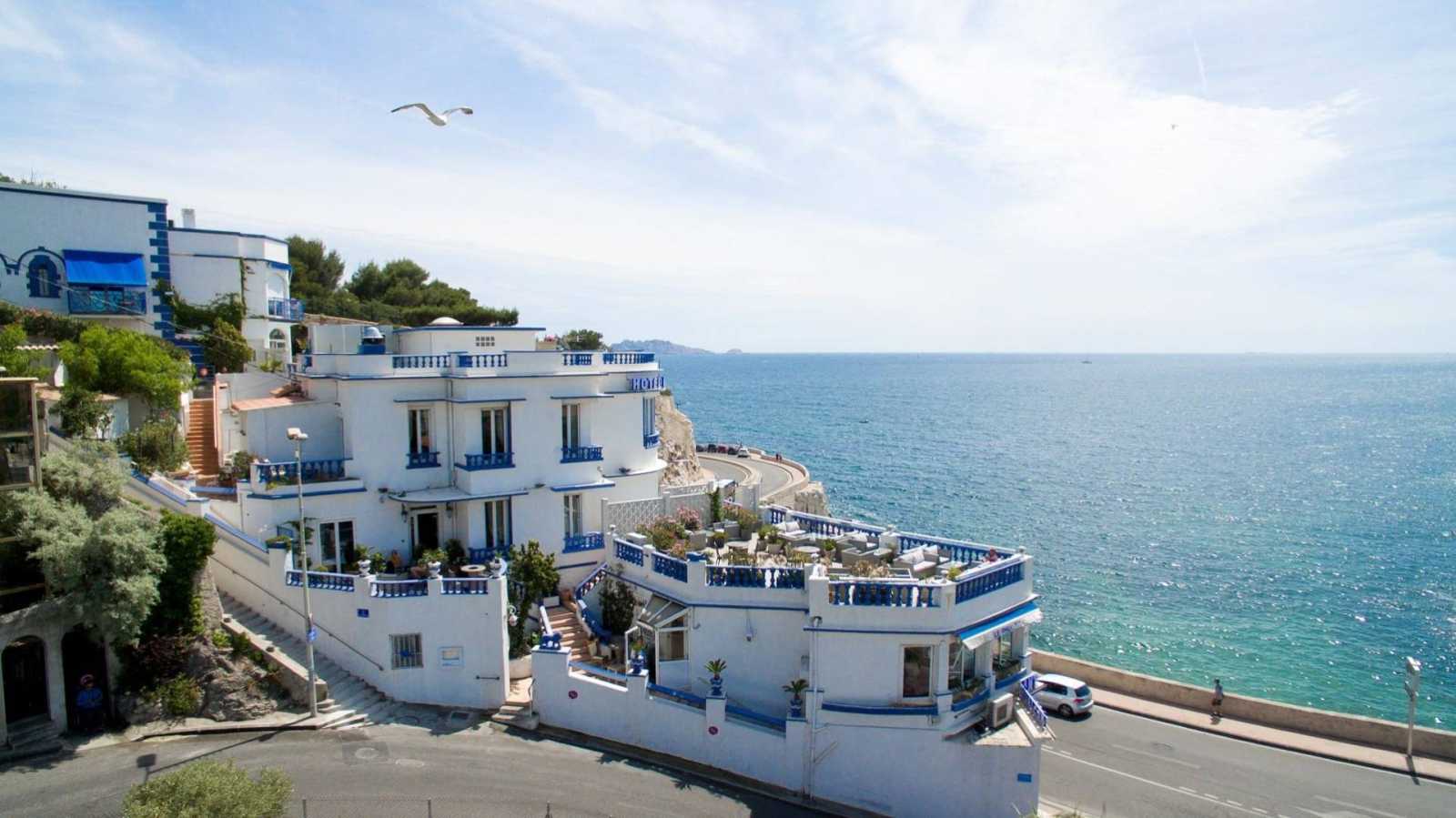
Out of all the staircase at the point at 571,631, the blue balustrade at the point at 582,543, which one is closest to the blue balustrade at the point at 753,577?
the staircase at the point at 571,631

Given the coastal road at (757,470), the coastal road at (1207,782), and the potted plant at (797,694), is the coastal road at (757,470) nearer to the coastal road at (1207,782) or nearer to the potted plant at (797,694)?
the coastal road at (1207,782)

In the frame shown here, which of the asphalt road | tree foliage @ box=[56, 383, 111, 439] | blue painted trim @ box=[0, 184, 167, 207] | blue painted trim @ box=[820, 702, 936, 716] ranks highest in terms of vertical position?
blue painted trim @ box=[0, 184, 167, 207]

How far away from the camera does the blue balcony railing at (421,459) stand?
25.3m

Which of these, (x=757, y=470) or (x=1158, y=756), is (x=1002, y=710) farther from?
(x=757, y=470)

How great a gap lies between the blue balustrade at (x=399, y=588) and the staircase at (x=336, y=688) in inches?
91.3

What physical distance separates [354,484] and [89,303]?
55.4 ft

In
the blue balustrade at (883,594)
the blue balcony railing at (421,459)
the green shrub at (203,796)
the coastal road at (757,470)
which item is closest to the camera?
the green shrub at (203,796)

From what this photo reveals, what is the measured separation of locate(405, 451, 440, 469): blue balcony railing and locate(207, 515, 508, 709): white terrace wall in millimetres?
4789

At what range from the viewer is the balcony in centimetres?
2386

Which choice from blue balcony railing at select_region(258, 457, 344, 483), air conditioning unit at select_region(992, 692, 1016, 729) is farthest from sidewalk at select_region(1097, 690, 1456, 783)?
blue balcony railing at select_region(258, 457, 344, 483)

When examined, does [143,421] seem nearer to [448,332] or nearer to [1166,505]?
[448,332]

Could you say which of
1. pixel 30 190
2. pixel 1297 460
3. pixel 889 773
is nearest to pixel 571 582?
pixel 889 773

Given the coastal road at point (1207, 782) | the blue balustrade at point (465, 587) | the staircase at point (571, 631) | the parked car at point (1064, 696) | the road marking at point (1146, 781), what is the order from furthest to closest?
the parked car at point (1064, 696), the staircase at point (571, 631), the blue balustrade at point (465, 587), the road marking at point (1146, 781), the coastal road at point (1207, 782)

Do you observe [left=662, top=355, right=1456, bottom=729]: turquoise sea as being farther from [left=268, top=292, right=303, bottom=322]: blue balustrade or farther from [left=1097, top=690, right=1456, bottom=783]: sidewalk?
[left=268, top=292, right=303, bottom=322]: blue balustrade
